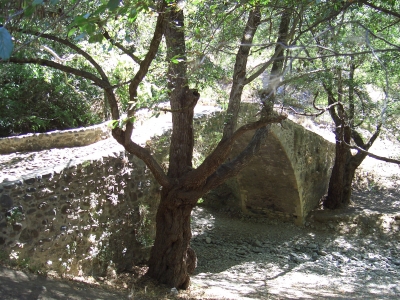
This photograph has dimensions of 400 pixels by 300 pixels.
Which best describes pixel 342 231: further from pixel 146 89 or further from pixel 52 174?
pixel 52 174

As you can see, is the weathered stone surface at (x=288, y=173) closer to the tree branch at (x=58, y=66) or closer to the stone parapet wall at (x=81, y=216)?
the stone parapet wall at (x=81, y=216)

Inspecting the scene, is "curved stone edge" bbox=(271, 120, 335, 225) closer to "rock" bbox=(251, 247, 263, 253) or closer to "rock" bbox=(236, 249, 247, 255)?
"rock" bbox=(251, 247, 263, 253)

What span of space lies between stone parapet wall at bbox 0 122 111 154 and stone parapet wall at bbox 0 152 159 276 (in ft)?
4.22

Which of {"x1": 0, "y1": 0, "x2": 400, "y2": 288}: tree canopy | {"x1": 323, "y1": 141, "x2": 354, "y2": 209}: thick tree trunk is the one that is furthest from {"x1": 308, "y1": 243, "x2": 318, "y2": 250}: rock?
{"x1": 0, "y1": 0, "x2": 400, "y2": 288}: tree canopy

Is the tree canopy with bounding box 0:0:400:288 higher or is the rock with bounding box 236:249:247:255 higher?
the tree canopy with bounding box 0:0:400:288

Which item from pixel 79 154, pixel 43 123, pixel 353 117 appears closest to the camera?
pixel 79 154

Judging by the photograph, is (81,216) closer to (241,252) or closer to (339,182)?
(241,252)

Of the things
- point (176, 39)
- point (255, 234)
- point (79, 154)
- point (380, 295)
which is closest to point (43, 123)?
point (79, 154)

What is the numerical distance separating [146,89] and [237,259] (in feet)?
14.1

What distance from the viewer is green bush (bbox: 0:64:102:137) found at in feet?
30.0

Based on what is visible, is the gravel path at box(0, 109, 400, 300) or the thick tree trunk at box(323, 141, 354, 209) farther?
the thick tree trunk at box(323, 141, 354, 209)

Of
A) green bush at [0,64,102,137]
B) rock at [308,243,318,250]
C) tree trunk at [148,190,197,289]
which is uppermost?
green bush at [0,64,102,137]

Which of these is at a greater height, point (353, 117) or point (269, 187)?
point (353, 117)

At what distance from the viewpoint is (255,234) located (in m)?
12.0
